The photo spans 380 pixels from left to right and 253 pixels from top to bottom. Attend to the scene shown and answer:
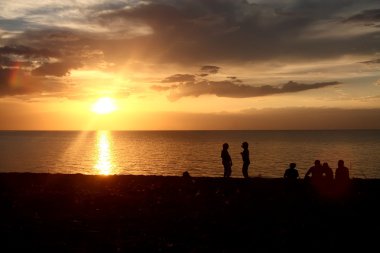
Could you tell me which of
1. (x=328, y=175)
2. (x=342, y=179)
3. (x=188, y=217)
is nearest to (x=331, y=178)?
(x=328, y=175)

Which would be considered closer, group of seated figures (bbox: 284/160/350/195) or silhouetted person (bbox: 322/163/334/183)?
group of seated figures (bbox: 284/160/350/195)

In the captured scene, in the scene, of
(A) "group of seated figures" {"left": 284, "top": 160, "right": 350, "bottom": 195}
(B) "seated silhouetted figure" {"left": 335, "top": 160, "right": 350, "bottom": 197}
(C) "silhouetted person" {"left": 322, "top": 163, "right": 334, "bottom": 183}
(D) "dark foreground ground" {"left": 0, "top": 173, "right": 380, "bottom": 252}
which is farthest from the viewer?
(C) "silhouetted person" {"left": 322, "top": 163, "right": 334, "bottom": 183}

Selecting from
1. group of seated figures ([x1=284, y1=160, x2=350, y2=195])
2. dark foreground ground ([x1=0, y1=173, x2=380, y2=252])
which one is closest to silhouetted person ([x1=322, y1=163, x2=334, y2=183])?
group of seated figures ([x1=284, y1=160, x2=350, y2=195])

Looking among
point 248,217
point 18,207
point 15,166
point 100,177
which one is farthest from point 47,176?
point 15,166

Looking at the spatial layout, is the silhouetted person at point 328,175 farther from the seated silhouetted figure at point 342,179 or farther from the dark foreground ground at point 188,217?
the dark foreground ground at point 188,217

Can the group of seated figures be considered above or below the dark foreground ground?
above

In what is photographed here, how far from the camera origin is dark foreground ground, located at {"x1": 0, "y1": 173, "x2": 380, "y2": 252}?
37.3ft

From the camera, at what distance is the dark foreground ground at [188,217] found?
1138cm

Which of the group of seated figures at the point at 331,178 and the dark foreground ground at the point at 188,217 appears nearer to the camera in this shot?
the dark foreground ground at the point at 188,217

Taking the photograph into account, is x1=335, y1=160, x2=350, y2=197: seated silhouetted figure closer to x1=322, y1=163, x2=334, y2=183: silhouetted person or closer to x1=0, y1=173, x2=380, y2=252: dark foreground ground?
x1=322, y1=163, x2=334, y2=183: silhouetted person

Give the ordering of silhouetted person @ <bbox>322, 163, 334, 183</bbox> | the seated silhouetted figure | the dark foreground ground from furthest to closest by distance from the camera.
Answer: silhouetted person @ <bbox>322, 163, 334, 183</bbox>, the seated silhouetted figure, the dark foreground ground

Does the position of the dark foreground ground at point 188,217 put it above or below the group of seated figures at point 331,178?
below

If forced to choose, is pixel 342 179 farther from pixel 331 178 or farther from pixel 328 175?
pixel 328 175

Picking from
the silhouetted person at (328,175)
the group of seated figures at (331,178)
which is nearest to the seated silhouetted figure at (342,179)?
the group of seated figures at (331,178)
